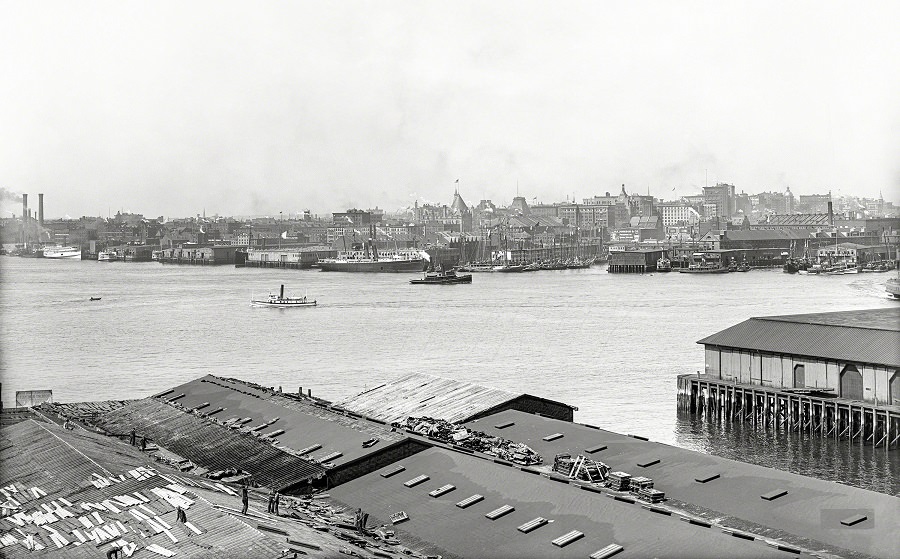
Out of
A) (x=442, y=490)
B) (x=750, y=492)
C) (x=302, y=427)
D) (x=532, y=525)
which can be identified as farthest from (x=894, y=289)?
(x=532, y=525)

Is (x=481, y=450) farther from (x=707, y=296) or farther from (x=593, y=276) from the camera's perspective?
(x=593, y=276)

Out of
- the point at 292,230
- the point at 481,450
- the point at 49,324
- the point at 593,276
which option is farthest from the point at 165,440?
the point at 292,230

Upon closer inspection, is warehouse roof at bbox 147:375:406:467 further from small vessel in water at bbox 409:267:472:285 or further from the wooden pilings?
small vessel in water at bbox 409:267:472:285

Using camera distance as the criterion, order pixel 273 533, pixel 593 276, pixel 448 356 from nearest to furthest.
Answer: pixel 273 533 < pixel 448 356 < pixel 593 276

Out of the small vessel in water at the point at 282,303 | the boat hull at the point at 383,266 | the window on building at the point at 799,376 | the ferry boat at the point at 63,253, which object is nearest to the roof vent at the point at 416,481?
the window on building at the point at 799,376

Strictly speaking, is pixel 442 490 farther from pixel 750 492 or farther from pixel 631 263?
pixel 631 263

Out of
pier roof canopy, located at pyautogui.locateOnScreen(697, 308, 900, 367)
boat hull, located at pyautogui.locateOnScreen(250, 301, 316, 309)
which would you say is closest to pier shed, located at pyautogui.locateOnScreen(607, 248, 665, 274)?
boat hull, located at pyautogui.locateOnScreen(250, 301, 316, 309)
